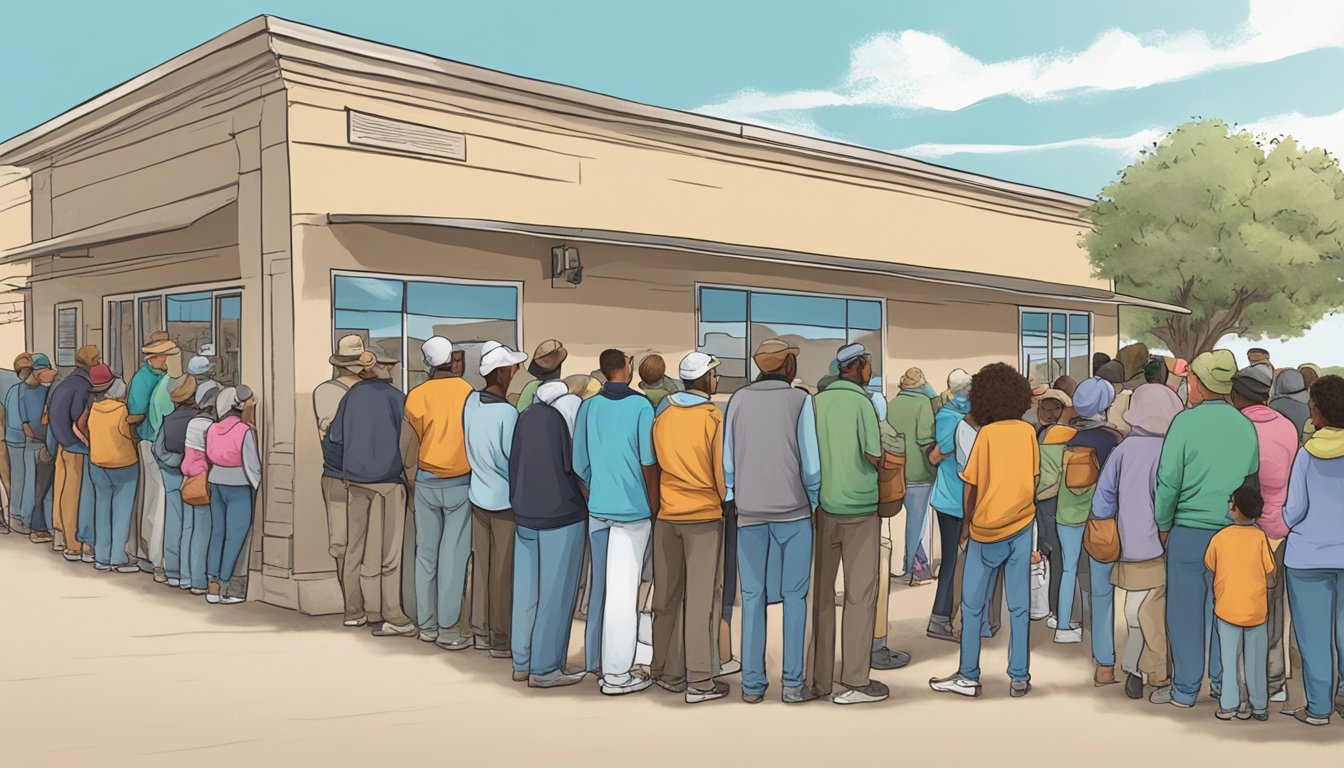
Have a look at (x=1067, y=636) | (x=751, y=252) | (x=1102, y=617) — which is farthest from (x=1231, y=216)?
(x=1102, y=617)

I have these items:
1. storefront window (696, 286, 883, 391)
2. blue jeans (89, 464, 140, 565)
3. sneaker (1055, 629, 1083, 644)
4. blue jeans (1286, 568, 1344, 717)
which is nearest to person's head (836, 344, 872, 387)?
blue jeans (1286, 568, 1344, 717)

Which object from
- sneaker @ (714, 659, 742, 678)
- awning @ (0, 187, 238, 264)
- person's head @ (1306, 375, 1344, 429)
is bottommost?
sneaker @ (714, 659, 742, 678)

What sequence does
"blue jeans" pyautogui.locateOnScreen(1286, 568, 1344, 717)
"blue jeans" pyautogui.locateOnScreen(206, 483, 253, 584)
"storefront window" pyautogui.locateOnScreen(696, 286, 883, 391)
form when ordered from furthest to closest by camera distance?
1. "storefront window" pyautogui.locateOnScreen(696, 286, 883, 391)
2. "blue jeans" pyautogui.locateOnScreen(206, 483, 253, 584)
3. "blue jeans" pyautogui.locateOnScreen(1286, 568, 1344, 717)

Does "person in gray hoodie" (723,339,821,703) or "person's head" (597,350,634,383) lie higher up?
"person's head" (597,350,634,383)

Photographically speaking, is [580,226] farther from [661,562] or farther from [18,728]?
[18,728]

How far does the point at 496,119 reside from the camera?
406 inches

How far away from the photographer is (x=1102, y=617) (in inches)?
253

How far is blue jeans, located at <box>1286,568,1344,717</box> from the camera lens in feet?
17.9

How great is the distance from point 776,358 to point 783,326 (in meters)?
7.04

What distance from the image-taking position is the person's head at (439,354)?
23.3 feet

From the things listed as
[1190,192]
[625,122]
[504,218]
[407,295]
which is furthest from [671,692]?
[1190,192]

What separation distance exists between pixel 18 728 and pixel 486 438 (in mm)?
2840

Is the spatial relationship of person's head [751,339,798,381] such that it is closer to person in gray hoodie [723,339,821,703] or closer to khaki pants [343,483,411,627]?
person in gray hoodie [723,339,821,703]

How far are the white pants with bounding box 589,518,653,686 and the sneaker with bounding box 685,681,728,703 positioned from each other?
1.32 feet
